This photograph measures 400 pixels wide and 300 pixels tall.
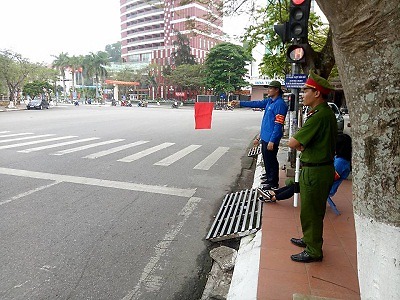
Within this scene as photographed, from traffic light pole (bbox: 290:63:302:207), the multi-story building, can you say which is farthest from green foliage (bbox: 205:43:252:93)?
traffic light pole (bbox: 290:63:302:207)

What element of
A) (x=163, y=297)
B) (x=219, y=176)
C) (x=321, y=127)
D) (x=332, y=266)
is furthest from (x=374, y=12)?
(x=219, y=176)

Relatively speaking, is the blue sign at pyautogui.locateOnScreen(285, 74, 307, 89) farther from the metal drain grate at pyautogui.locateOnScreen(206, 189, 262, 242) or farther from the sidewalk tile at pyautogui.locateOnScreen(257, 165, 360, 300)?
the sidewalk tile at pyautogui.locateOnScreen(257, 165, 360, 300)

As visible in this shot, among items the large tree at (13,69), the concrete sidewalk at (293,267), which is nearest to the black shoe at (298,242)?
the concrete sidewalk at (293,267)

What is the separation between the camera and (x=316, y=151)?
291 centimetres

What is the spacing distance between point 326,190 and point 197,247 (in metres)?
1.71

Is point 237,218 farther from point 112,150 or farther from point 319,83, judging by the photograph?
point 112,150

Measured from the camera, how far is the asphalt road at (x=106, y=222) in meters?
3.05

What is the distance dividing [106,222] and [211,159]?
A: 5021mm

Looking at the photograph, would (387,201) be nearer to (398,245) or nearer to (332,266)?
(398,245)

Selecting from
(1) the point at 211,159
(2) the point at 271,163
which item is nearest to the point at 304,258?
(2) the point at 271,163

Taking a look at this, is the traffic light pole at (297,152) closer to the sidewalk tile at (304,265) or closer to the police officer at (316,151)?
the sidewalk tile at (304,265)

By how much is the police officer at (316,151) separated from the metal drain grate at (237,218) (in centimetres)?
105

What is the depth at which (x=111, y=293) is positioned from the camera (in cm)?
289

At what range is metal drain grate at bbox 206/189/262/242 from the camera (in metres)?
4.01
